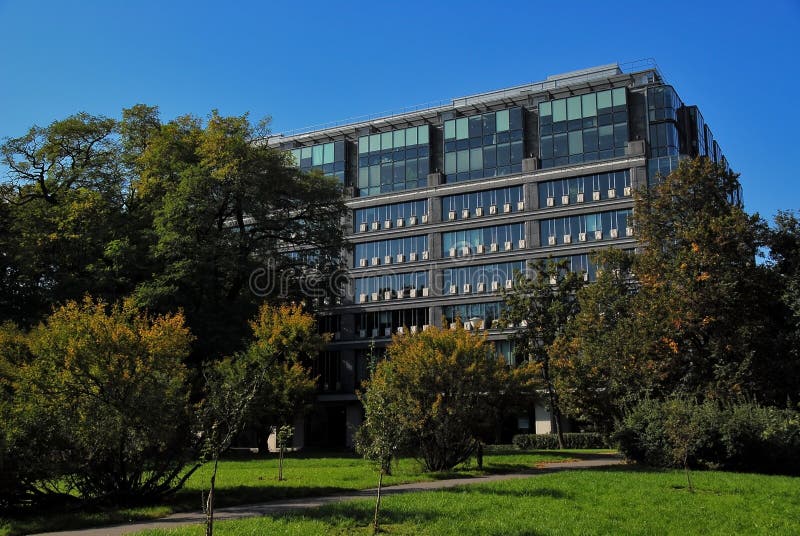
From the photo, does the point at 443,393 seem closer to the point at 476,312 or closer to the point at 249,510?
the point at 249,510

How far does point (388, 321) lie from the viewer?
198 feet

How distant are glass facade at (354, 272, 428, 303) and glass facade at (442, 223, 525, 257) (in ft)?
10.1

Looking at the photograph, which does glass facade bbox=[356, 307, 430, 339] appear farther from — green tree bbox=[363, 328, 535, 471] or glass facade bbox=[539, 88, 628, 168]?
green tree bbox=[363, 328, 535, 471]

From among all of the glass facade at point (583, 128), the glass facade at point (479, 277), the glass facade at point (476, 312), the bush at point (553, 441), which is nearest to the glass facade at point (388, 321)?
the glass facade at point (476, 312)

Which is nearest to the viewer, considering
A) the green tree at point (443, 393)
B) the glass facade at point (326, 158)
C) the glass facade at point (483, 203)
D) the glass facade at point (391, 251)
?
the green tree at point (443, 393)

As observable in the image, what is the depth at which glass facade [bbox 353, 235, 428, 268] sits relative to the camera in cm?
6031

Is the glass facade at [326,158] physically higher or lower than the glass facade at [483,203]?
higher

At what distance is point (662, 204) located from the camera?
109ft

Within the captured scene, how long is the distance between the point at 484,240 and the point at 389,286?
8.81 metres

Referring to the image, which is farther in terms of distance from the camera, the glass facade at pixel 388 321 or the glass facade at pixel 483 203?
the glass facade at pixel 388 321

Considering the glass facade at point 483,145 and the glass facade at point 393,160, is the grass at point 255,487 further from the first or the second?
the glass facade at point 393,160

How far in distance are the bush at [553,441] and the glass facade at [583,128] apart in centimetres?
1993

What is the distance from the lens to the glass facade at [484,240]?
5653 cm

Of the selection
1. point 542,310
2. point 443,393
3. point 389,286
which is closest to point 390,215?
point 389,286
